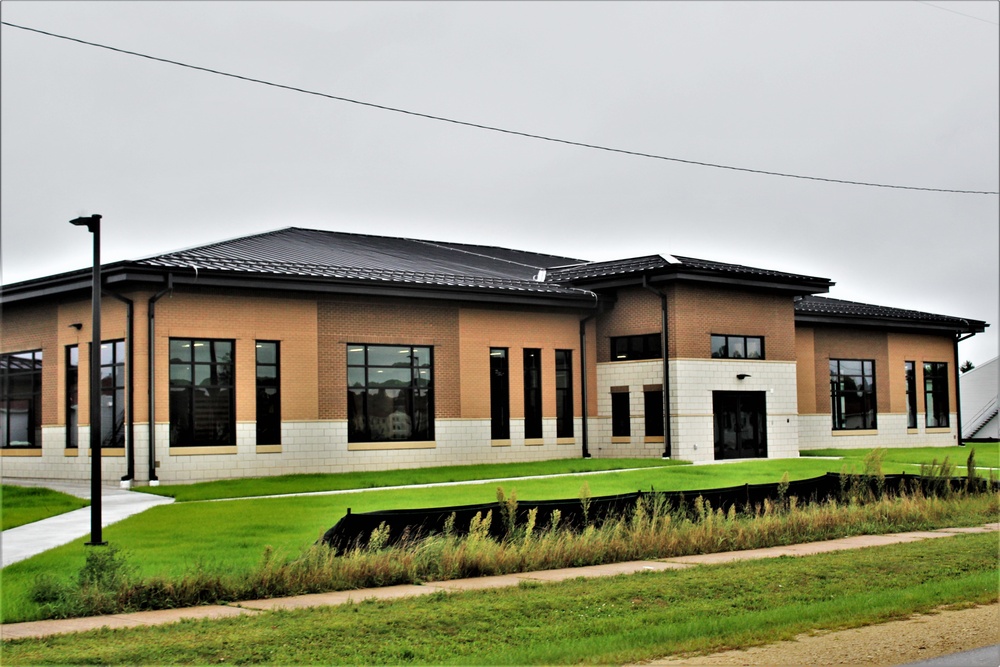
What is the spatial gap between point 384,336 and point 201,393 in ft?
19.1

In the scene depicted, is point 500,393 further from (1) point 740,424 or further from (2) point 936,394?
(2) point 936,394

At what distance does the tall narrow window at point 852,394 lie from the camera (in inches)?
1700

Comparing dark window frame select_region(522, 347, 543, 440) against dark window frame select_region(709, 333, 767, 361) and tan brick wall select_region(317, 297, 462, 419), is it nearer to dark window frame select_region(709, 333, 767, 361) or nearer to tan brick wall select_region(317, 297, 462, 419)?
tan brick wall select_region(317, 297, 462, 419)

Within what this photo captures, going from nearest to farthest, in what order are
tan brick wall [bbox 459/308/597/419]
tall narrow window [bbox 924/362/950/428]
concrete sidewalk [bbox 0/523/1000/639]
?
concrete sidewalk [bbox 0/523/1000/639] < tan brick wall [bbox 459/308/597/419] < tall narrow window [bbox 924/362/950/428]

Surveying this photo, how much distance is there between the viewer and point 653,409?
116ft

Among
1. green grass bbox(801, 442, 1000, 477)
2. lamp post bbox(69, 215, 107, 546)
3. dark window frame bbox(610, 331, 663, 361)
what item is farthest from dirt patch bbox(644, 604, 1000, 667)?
dark window frame bbox(610, 331, 663, 361)

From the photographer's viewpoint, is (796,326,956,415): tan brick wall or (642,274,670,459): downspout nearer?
(642,274,670,459): downspout

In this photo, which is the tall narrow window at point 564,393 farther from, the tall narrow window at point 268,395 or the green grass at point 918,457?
the tall narrow window at point 268,395

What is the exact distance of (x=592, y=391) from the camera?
36.7 metres

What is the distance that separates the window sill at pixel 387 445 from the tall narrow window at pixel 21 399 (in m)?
9.47

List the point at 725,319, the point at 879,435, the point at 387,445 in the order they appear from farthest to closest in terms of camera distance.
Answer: the point at 879,435
the point at 725,319
the point at 387,445

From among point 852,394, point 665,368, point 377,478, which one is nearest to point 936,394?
point 852,394

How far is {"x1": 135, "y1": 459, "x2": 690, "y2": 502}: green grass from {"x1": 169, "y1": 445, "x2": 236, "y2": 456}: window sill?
0.82 meters

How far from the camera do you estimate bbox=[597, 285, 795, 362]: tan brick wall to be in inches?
1371
